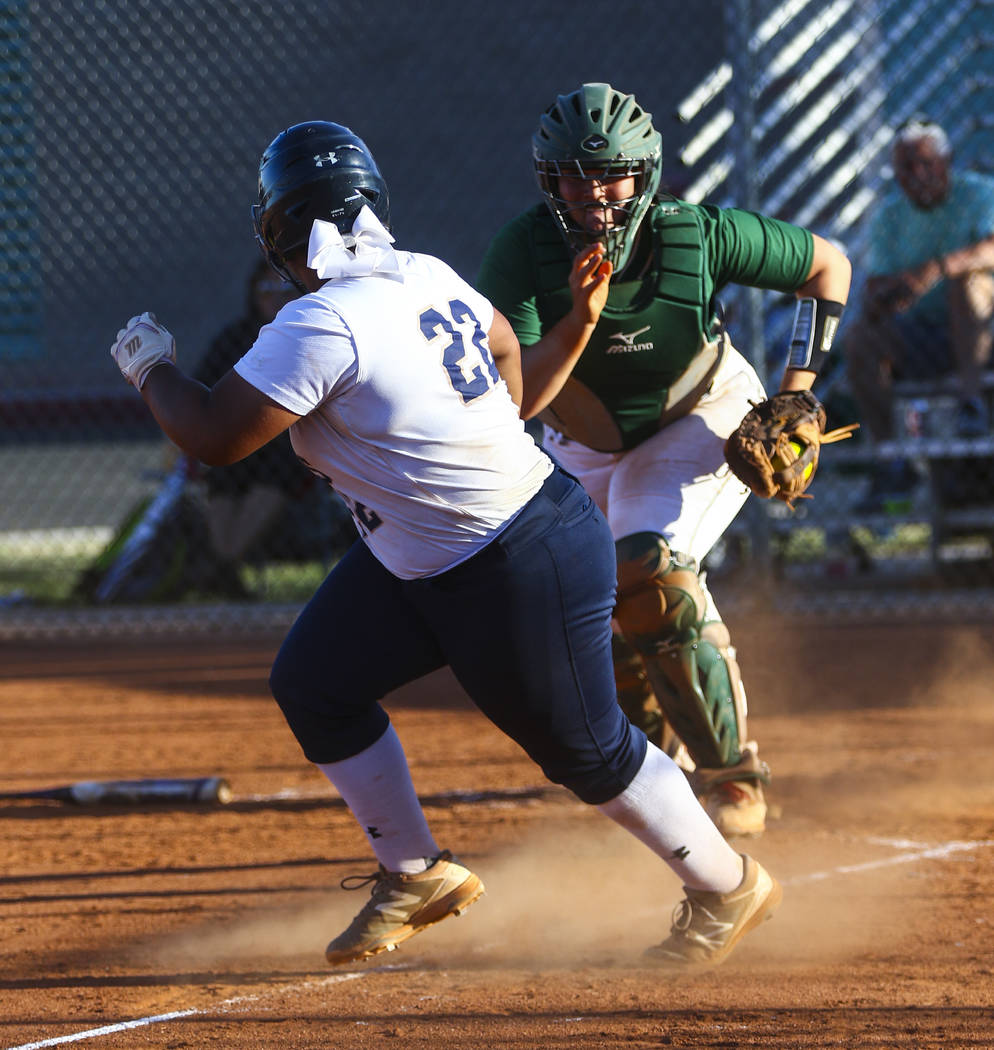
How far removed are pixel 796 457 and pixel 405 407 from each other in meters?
1.36

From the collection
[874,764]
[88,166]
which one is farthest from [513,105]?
[874,764]

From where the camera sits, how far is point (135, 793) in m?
4.86

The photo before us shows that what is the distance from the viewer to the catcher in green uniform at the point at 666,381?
12.1 ft

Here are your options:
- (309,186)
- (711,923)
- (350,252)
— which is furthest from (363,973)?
(309,186)

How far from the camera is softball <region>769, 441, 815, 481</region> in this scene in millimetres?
3672

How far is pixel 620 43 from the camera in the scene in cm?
1323

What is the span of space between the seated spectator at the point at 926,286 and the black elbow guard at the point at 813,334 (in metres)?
4.01

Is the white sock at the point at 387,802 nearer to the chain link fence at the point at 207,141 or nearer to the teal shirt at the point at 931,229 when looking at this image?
the teal shirt at the point at 931,229

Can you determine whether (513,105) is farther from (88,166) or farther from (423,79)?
(88,166)

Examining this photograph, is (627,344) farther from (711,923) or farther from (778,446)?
(711,923)

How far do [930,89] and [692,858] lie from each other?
707cm

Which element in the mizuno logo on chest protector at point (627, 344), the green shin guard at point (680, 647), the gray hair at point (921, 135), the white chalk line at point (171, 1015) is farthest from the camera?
the gray hair at point (921, 135)

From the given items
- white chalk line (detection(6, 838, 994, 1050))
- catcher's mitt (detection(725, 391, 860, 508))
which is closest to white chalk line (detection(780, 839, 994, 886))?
white chalk line (detection(6, 838, 994, 1050))

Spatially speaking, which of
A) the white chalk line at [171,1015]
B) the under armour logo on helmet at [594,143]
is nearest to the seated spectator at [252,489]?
the under armour logo on helmet at [594,143]
